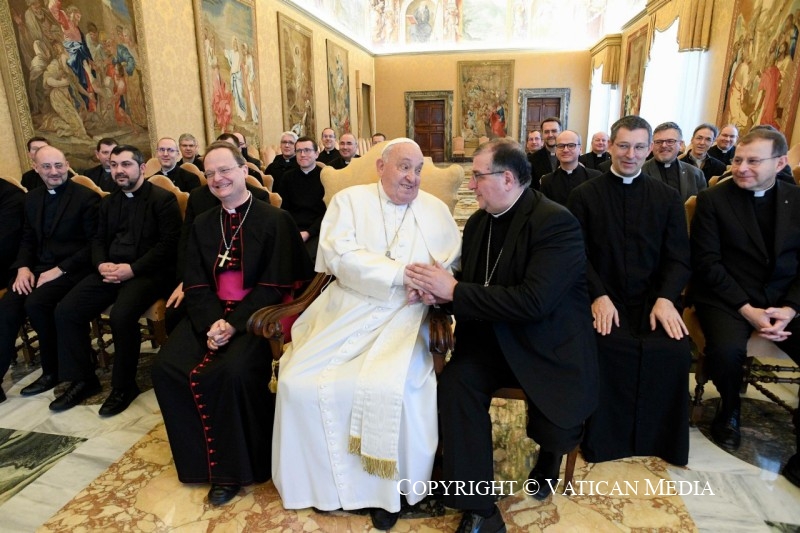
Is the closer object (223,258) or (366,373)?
(366,373)

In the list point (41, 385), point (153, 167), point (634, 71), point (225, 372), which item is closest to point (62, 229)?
point (41, 385)

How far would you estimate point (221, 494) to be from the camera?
227 cm

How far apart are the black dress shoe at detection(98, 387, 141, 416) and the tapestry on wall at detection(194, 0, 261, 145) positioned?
6461mm

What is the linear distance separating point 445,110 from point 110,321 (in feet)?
60.7

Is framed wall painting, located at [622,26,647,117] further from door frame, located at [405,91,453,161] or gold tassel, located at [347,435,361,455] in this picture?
gold tassel, located at [347,435,361,455]

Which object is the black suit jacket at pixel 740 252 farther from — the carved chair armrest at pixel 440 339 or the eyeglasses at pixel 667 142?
the carved chair armrest at pixel 440 339

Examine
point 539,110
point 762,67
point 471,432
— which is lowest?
point 471,432

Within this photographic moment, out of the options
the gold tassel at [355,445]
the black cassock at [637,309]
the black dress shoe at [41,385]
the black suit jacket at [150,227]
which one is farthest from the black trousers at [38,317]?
the black cassock at [637,309]

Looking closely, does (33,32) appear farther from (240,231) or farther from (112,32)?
(240,231)

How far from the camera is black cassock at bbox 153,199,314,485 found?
228cm

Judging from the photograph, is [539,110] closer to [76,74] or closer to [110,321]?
[76,74]

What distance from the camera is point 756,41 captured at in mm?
6809

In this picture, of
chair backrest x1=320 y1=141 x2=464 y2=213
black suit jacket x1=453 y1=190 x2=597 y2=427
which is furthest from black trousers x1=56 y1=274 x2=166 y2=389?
black suit jacket x1=453 y1=190 x2=597 y2=427

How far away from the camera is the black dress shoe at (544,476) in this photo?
2248 millimetres
